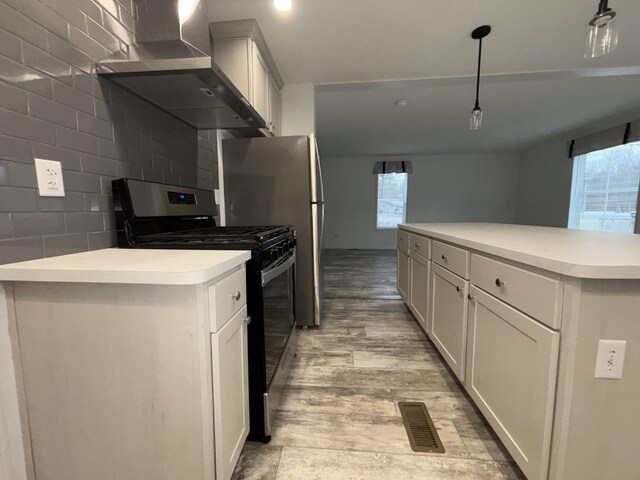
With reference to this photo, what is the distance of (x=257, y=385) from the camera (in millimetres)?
1152

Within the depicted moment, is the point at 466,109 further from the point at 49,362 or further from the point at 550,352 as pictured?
the point at 49,362

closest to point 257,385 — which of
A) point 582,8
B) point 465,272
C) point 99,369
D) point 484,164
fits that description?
point 99,369

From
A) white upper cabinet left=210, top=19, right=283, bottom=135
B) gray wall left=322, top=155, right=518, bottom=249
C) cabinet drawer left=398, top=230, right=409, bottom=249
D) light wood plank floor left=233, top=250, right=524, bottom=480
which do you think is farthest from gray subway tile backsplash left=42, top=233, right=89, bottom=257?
gray wall left=322, top=155, right=518, bottom=249

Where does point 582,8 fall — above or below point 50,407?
above

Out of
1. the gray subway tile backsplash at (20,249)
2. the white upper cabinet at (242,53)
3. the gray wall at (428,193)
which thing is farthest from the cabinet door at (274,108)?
the gray wall at (428,193)

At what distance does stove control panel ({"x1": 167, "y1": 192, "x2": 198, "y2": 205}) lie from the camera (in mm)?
1476

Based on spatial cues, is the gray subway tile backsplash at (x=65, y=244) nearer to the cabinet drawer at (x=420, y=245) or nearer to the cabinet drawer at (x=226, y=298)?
the cabinet drawer at (x=226, y=298)

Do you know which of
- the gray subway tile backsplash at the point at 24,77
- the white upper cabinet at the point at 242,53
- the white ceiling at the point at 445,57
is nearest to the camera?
the gray subway tile backsplash at the point at 24,77

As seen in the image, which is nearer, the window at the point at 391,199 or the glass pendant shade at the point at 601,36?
the glass pendant shade at the point at 601,36

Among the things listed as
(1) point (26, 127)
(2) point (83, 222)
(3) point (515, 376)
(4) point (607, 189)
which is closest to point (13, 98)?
(1) point (26, 127)

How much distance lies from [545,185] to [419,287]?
5.56m

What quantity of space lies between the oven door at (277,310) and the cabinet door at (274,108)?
1443 millimetres

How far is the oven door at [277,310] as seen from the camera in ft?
3.94

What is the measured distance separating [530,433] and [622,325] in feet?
1.50
